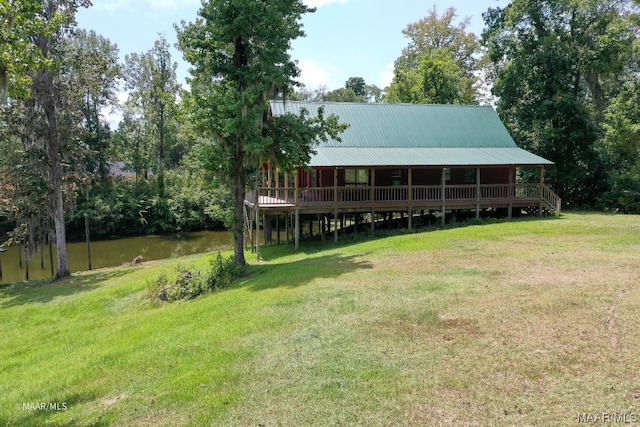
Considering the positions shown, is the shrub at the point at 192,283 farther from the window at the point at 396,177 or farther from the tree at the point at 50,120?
the window at the point at 396,177

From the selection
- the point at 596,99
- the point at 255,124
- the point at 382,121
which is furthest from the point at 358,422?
the point at 596,99

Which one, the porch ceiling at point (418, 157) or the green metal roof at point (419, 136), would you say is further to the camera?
the green metal roof at point (419, 136)

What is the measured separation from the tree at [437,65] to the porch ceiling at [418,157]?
1366cm

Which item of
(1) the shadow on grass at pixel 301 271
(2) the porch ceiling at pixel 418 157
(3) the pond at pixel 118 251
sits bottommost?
(3) the pond at pixel 118 251

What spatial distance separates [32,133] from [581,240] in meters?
23.3

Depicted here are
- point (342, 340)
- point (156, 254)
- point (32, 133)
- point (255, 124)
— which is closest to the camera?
point (342, 340)

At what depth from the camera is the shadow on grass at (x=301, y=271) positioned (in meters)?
12.8

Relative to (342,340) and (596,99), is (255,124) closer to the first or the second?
(342,340)

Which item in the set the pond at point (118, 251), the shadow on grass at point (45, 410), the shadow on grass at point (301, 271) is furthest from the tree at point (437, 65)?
the shadow on grass at point (45, 410)

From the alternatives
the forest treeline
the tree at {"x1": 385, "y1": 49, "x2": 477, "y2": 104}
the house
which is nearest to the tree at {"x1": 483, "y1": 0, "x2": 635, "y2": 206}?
the forest treeline

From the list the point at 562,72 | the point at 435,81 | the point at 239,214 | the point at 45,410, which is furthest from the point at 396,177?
the point at 45,410

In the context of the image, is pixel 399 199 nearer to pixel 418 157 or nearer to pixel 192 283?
pixel 418 157

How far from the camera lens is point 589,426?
4.82m

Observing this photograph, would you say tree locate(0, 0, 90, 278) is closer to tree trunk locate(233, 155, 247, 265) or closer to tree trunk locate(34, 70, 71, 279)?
tree trunk locate(34, 70, 71, 279)
